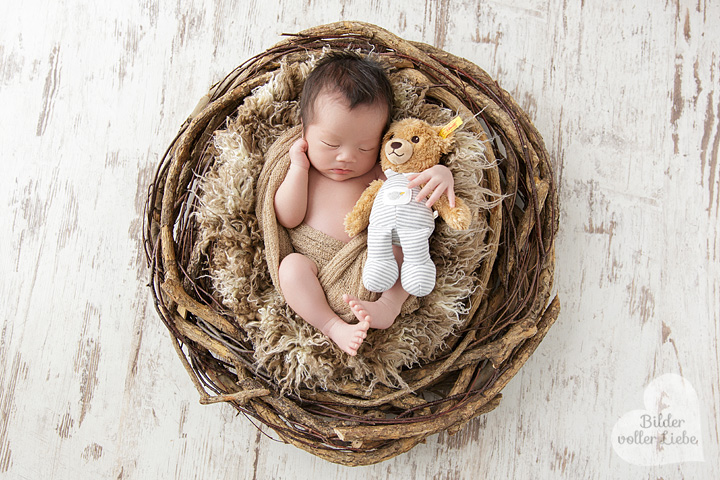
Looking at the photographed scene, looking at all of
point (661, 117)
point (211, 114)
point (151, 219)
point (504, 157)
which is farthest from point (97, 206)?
point (661, 117)

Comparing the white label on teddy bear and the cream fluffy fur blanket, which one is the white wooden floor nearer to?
the cream fluffy fur blanket

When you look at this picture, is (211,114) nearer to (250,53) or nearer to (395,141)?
(250,53)

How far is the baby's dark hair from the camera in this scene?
1.50 m

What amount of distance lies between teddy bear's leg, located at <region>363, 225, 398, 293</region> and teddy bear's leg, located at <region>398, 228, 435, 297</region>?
0.12 feet

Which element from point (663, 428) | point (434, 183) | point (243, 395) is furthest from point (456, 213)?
point (663, 428)

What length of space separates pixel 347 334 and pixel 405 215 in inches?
15.4

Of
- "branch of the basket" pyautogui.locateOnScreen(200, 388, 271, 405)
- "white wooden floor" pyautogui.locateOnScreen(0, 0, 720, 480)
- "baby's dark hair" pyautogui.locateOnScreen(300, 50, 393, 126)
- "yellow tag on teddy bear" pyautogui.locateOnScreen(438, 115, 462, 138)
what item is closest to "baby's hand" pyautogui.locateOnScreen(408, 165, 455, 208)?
"yellow tag on teddy bear" pyautogui.locateOnScreen(438, 115, 462, 138)

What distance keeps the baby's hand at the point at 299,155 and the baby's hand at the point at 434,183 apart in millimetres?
349

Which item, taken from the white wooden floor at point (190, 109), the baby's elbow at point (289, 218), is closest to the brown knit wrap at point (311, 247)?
the baby's elbow at point (289, 218)

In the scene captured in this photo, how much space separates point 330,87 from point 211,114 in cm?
46

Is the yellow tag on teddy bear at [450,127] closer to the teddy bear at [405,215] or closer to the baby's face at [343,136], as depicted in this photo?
the teddy bear at [405,215]

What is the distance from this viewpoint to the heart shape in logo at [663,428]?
183 cm

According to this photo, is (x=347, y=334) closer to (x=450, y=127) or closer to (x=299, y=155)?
(x=299, y=155)

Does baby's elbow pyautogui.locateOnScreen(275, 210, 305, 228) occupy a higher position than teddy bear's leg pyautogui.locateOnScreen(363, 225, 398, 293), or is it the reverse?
baby's elbow pyautogui.locateOnScreen(275, 210, 305, 228)
